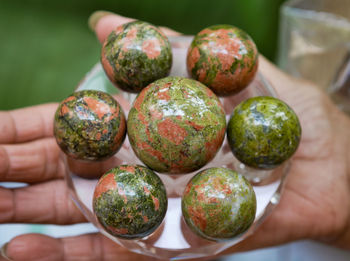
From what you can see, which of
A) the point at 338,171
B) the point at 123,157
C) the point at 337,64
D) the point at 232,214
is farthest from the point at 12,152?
the point at 337,64

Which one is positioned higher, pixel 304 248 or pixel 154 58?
pixel 154 58

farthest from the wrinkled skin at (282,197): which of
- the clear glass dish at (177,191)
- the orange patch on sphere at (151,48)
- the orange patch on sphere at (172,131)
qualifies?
the orange patch on sphere at (172,131)

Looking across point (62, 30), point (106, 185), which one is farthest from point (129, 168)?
point (62, 30)

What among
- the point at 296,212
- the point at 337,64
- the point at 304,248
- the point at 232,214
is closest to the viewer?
the point at 232,214

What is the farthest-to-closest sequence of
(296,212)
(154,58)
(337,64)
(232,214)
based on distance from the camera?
(337,64), (296,212), (154,58), (232,214)

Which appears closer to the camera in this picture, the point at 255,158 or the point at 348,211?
the point at 255,158

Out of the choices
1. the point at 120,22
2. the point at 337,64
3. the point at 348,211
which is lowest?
the point at 348,211

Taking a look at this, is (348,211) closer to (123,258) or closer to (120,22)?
(123,258)

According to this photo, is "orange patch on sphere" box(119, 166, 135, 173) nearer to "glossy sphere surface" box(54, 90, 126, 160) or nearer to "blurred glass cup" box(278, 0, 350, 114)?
Result: "glossy sphere surface" box(54, 90, 126, 160)

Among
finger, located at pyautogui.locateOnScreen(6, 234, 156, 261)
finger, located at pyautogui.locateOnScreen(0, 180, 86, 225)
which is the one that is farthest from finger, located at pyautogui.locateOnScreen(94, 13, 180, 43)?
finger, located at pyautogui.locateOnScreen(6, 234, 156, 261)
